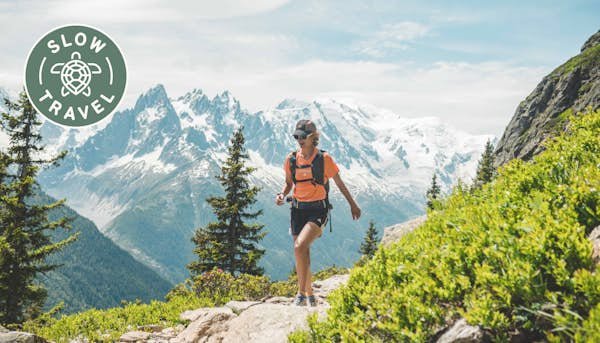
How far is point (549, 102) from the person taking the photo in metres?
59.3

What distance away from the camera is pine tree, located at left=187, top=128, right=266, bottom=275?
2936 cm

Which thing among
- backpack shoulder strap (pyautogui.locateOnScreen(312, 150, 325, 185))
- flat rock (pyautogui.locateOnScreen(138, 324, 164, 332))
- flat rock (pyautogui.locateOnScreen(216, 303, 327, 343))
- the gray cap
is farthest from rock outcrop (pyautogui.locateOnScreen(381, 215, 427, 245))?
flat rock (pyautogui.locateOnScreen(216, 303, 327, 343))

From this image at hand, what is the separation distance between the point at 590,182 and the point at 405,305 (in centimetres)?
213

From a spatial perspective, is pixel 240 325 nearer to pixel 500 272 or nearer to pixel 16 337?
pixel 16 337

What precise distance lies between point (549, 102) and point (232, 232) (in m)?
49.4

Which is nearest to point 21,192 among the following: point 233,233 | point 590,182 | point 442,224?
point 233,233

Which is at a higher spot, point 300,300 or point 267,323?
point 267,323

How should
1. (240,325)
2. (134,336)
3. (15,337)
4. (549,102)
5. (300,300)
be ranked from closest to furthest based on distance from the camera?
1. (15,337)
2. (240,325)
3. (300,300)
4. (134,336)
5. (549,102)

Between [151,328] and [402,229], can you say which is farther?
[402,229]

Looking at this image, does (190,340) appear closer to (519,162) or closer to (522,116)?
(519,162)

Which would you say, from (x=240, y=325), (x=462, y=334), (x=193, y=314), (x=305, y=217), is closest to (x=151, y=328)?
(x=193, y=314)

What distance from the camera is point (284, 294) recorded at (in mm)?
13938

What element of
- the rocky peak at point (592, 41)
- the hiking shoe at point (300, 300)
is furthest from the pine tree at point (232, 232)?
the rocky peak at point (592, 41)

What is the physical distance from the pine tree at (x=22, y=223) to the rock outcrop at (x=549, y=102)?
143 ft
